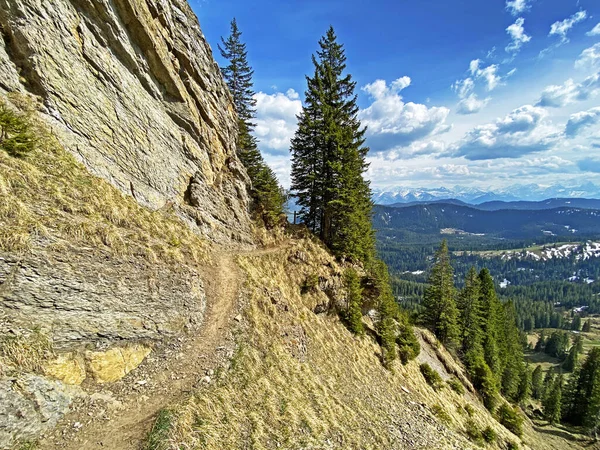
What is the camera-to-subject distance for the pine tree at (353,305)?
77.1 feet

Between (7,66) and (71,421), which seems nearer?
(71,421)

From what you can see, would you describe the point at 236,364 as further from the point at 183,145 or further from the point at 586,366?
the point at 586,366

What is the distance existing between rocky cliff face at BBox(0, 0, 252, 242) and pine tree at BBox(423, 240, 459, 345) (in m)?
27.1

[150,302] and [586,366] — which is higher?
[150,302]

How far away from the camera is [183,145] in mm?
23875

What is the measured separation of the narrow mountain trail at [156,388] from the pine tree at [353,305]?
1024cm

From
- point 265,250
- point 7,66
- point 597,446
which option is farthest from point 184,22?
point 597,446

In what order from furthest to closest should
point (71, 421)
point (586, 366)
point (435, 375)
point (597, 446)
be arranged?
point (586, 366), point (597, 446), point (435, 375), point (71, 421)

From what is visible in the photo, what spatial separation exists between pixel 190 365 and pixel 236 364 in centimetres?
212

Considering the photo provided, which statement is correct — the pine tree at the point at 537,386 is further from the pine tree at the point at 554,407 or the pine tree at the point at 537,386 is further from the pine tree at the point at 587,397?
the pine tree at the point at 554,407

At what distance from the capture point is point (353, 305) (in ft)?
78.7

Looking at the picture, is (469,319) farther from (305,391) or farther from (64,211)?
(64,211)

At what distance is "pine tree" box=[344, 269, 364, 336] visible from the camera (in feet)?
77.1

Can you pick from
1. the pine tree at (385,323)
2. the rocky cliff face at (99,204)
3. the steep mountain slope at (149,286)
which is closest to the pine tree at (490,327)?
the steep mountain slope at (149,286)
